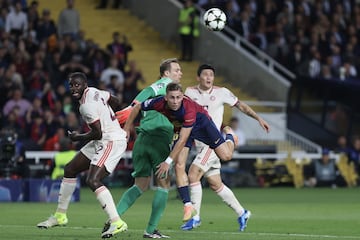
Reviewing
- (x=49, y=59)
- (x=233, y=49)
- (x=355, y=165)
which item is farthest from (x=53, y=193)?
(x=233, y=49)

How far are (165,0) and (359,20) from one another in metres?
5.98

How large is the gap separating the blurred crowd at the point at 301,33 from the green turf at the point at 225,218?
27.4 feet

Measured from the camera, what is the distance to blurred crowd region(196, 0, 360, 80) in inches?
1349

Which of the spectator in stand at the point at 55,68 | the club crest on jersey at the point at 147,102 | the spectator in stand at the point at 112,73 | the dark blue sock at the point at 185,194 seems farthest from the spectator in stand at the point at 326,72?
the club crest on jersey at the point at 147,102

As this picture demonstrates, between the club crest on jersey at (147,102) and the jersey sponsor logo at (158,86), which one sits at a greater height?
the jersey sponsor logo at (158,86)

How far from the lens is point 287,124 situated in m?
32.5

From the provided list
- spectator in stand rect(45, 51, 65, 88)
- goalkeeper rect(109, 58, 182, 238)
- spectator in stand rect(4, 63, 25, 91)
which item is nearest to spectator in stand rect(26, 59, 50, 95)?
spectator in stand rect(4, 63, 25, 91)

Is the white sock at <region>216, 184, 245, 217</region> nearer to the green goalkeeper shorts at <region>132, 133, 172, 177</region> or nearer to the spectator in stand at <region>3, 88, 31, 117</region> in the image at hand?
the green goalkeeper shorts at <region>132, 133, 172, 177</region>

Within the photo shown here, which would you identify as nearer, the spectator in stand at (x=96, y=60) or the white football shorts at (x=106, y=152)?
the white football shorts at (x=106, y=152)

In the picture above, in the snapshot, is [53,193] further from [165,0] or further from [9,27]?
[165,0]

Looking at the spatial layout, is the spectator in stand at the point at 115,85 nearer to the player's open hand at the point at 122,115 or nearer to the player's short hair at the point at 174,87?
the player's open hand at the point at 122,115

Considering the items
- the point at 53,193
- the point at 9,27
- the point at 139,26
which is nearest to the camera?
the point at 53,193

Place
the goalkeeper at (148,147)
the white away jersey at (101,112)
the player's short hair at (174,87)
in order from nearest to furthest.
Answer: the player's short hair at (174,87), the white away jersey at (101,112), the goalkeeper at (148,147)

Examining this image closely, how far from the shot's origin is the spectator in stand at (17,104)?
28.4 metres
